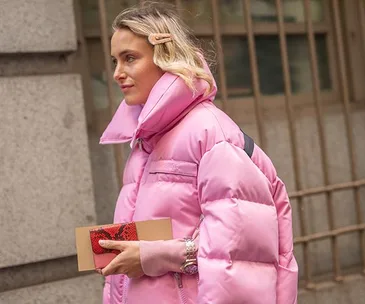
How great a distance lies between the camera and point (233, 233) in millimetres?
2199

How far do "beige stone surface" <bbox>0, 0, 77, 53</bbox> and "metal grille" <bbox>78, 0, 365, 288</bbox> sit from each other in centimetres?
65

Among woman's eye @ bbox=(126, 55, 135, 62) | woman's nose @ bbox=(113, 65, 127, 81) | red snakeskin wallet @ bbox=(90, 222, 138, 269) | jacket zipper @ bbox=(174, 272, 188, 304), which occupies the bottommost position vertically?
jacket zipper @ bbox=(174, 272, 188, 304)

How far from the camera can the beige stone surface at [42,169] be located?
325 cm

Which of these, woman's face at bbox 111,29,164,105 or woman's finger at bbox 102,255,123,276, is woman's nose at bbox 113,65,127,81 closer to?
woman's face at bbox 111,29,164,105

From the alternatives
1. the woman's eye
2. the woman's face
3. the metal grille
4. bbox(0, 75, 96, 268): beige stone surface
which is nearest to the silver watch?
the woman's face

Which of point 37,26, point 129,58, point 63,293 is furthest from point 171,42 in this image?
point 63,293

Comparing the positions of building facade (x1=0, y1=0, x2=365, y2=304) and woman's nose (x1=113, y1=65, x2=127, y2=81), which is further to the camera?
building facade (x1=0, y1=0, x2=365, y2=304)

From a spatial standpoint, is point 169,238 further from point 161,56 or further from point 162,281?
point 161,56

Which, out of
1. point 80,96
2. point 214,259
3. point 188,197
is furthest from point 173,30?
point 80,96

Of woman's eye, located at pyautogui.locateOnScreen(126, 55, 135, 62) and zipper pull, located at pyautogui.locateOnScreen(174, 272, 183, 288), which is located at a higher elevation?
woman's eye, located at pyautogui.locateOnScreen(126, 55, 135, 62)

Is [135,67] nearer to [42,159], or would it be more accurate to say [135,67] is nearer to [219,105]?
[42,159]

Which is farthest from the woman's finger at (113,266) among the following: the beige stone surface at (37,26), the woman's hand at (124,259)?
the beige stone surface at (37,26)

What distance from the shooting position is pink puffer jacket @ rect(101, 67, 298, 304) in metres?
2.21

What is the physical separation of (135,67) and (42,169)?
1022 millimetres
